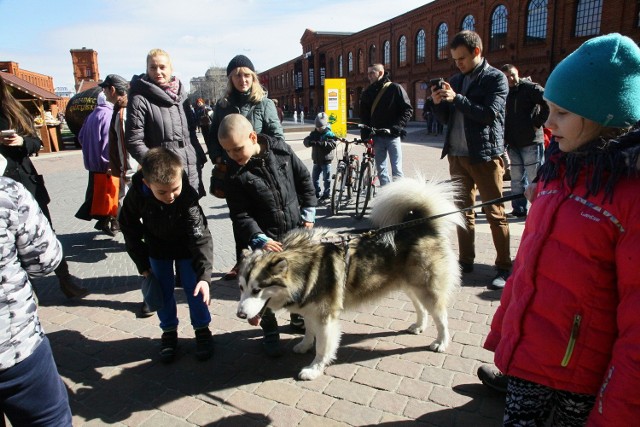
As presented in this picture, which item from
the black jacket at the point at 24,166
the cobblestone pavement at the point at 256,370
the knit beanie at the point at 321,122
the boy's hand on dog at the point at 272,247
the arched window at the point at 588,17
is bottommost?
the cobblestone pavement at the point at 256,370

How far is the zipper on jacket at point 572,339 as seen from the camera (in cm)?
152

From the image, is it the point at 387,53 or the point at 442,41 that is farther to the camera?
the point at 387,53

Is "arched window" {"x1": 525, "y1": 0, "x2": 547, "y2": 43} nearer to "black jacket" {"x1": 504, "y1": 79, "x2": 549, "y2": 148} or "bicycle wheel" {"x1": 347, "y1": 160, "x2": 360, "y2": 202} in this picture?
"black jacket" {"x1": 504, "y1": 79, "x2": 549, "y2": 148}

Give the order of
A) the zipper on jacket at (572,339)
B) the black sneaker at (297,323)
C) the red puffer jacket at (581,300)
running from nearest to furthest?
1. the red puffer jacket at (581,300)
2. the zipper on jacket at (572,339)
3. the black sneaker at (297,323)

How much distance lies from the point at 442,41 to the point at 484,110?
3848 centimetres

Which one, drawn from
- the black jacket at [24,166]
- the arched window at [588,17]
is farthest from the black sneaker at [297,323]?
the arched window at [588,17]

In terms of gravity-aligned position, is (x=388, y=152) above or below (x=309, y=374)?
above

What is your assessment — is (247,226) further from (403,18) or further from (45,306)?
(403,18)

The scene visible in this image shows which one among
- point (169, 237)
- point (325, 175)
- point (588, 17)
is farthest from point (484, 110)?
point (588, 17)

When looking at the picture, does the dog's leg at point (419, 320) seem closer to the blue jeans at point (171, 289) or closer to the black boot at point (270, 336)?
the black boot at point (270, 336)

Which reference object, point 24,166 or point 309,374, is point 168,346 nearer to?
point 309,374

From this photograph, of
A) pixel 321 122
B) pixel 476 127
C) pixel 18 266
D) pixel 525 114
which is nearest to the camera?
pixel 18 266

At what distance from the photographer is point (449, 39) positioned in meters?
37.2

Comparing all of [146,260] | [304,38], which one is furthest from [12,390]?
[304,38]
